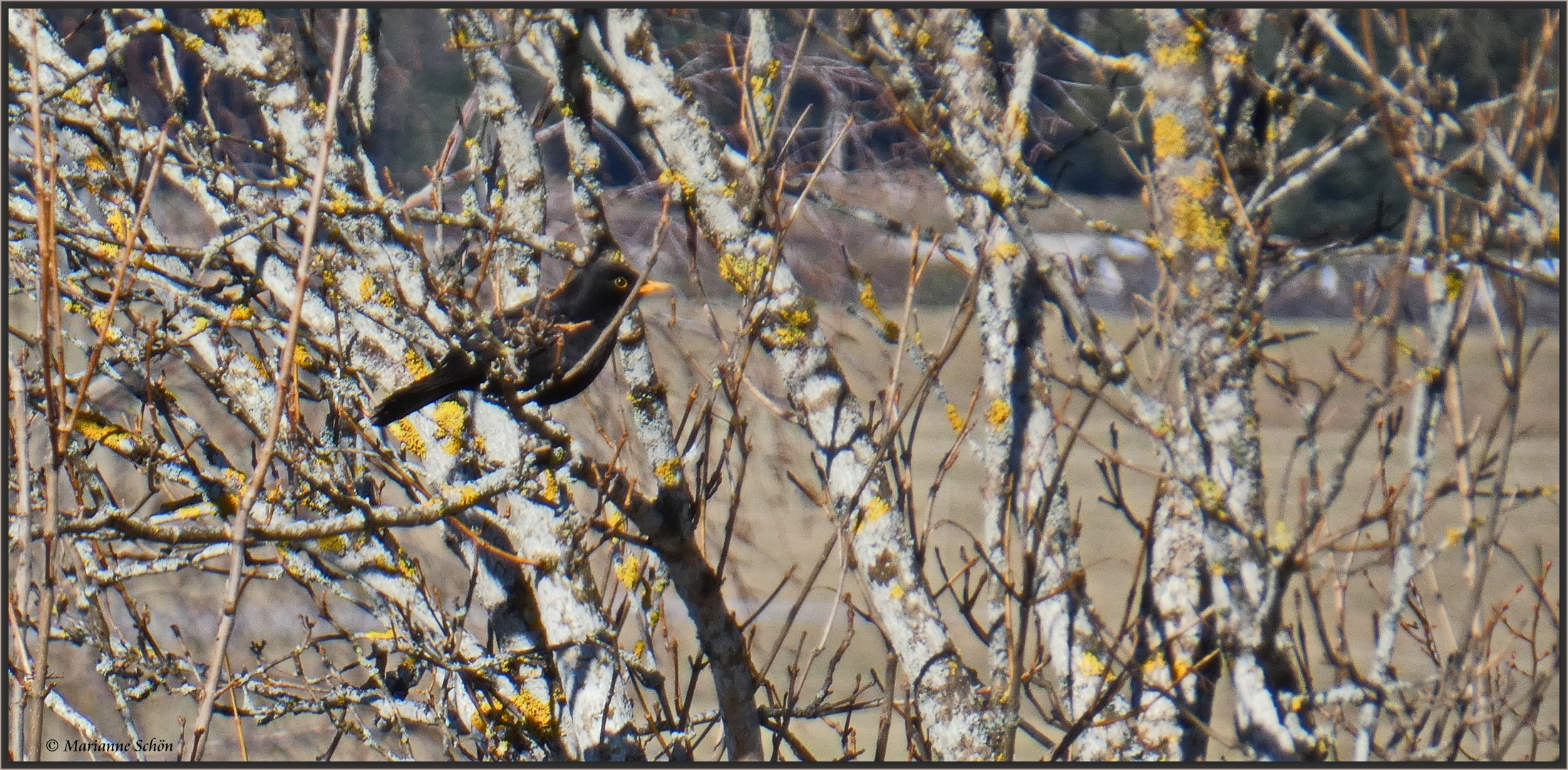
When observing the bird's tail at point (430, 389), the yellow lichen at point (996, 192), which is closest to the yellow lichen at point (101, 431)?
the bird's tail at point (430, 389)

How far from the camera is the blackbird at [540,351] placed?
252cm

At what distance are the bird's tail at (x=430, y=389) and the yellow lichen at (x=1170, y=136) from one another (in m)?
2.03

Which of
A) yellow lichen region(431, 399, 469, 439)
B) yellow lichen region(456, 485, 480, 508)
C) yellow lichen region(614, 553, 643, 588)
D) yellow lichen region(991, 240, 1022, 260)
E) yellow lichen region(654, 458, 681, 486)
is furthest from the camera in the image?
yellow lichen region(991, 240, 1022, 260)

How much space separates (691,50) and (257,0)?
16.5 ft

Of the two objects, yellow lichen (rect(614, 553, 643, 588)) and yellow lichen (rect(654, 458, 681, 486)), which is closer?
yellow lichen (rect(654, 458, 681, 486))

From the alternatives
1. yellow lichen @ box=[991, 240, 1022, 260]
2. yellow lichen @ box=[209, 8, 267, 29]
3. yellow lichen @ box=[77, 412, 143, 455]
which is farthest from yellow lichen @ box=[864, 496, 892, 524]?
yellow lichen @ box=[209, 8, 267, 29]

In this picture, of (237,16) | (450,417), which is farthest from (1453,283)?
(237,16)

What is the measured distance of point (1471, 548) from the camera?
2736mm

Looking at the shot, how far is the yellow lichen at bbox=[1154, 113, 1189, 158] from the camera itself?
325cm

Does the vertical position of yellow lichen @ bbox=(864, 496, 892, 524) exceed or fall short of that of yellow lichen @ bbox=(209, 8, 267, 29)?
it falls short

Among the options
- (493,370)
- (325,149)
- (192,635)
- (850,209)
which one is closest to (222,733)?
(192,635)

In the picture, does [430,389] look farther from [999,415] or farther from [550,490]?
[999,415]

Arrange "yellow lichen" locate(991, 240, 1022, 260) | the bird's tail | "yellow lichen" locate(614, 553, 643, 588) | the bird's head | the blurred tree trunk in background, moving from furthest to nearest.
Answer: the bird's head → "yellow lichen" locate(991, 240, 1022, 260) → "yellow lichen" locate(614, 553, 643, 588) → the bird's tail → the blurred tree trunk in background

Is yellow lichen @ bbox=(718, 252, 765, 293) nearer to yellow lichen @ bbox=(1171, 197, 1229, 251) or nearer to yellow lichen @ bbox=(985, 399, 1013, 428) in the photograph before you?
yellow lichen @ bbox=(985, 399, 1013, 428)
